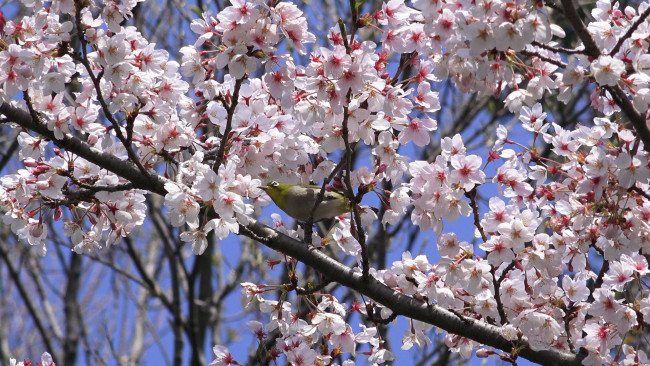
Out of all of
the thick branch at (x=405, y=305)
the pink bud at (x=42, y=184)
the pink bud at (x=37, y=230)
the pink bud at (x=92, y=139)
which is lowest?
the thick branch at (x=405, y=305)

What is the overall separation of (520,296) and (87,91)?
212cm

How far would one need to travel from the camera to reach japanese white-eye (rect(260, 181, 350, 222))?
3.58 m

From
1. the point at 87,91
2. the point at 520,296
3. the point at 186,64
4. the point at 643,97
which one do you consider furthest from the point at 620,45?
the point at 87,91

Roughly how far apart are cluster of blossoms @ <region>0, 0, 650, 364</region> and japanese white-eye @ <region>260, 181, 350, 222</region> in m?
0.07

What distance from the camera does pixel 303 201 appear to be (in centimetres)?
377

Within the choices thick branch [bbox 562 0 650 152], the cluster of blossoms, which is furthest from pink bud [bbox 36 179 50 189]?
thick branch [bbox 562 0 650 152]

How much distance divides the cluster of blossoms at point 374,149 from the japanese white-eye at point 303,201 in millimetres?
73

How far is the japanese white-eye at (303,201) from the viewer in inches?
141

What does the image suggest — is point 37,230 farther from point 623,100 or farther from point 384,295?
point 623,100

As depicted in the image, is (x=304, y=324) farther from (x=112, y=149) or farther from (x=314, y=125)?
(x=112, y=149)

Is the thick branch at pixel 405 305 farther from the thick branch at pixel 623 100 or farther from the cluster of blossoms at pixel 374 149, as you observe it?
the thick branch at pixel 623 100

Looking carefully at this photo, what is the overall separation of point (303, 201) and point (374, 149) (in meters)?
0.56

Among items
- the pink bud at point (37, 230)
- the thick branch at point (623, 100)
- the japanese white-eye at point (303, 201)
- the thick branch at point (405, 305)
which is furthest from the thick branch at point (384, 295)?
the thick branch at point (623, 100)

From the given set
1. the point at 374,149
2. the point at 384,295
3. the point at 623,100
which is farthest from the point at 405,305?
the point at 623,100
